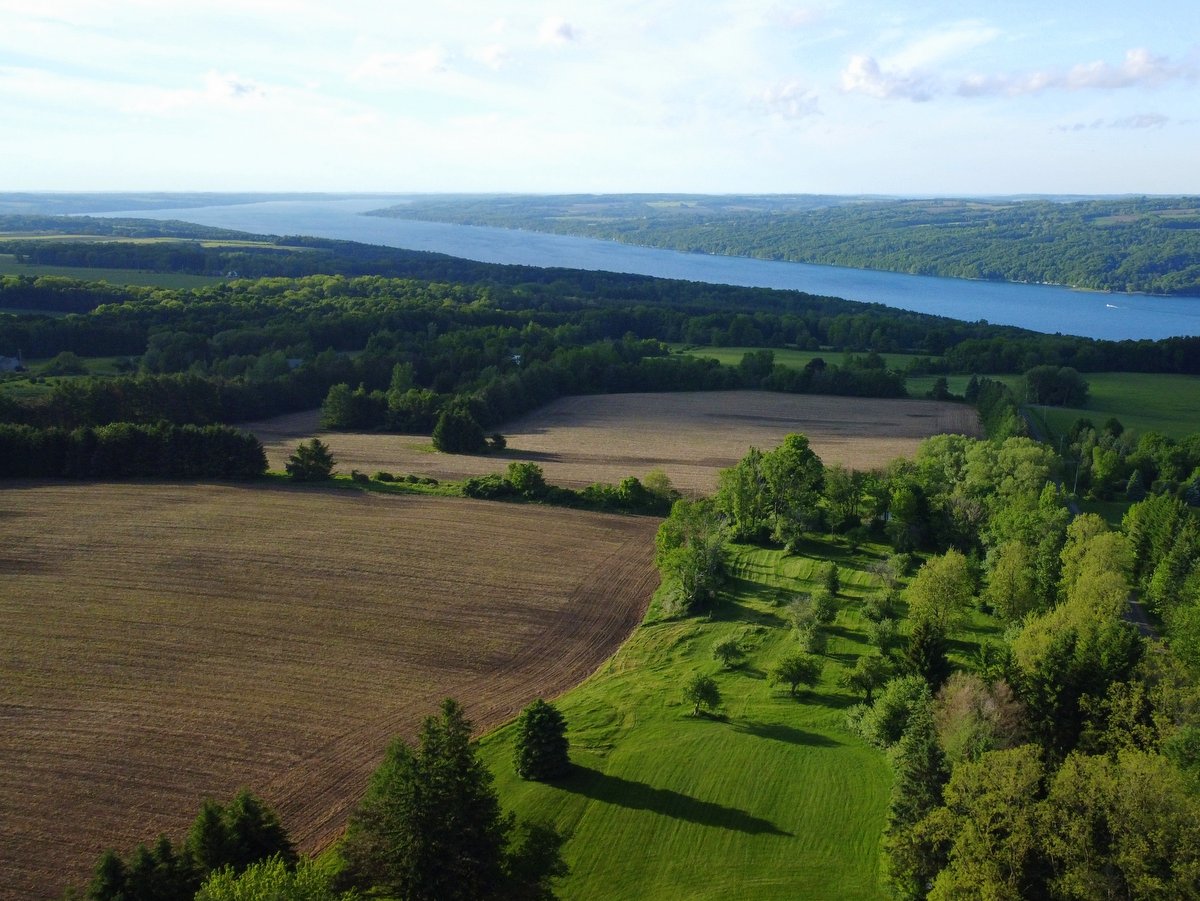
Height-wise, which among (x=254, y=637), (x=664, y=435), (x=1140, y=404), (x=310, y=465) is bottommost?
(x=254, y=637)

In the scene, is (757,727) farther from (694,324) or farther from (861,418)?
(694,324)

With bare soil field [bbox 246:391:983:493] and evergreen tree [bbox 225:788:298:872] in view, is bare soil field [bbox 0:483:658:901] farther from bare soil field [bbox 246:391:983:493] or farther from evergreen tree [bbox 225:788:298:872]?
bare soil field [bbox 246:391:983:493]

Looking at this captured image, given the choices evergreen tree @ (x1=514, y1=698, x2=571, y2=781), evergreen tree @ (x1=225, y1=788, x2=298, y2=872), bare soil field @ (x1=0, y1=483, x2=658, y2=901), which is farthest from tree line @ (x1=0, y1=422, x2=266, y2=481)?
evergreen tree @ (x1=225, y1=788, x2=298, y2=872)

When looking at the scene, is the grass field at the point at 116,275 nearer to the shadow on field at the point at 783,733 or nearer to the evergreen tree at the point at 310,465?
the evergreen tree at the point at 310,465

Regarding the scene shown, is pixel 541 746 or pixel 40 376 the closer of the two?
pixel 541 746

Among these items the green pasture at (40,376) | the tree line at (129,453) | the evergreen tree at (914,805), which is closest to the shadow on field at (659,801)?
the evergreen tree at (914,805)

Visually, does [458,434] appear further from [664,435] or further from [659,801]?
[659,801]

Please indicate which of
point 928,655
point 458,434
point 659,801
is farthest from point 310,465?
point 928,655
